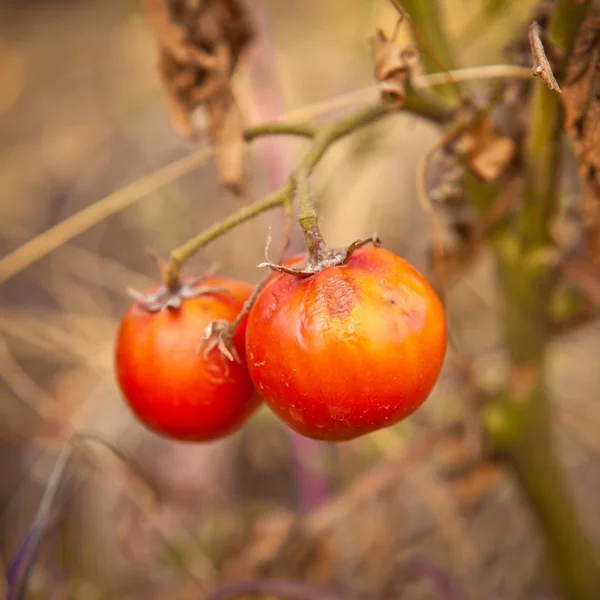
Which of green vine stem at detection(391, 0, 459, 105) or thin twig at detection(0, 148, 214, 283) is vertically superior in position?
green vine stem at detection(391, 0, 459, 105)

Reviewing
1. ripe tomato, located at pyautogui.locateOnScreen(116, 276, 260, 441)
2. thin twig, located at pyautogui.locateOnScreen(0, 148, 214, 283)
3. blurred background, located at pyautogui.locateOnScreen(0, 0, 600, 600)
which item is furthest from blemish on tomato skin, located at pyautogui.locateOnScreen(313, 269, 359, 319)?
blurred background, located at pyautogui.locateOnScreen(0, 0, 600, 600)

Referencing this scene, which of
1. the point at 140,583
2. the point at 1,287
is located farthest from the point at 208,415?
the point at 1,287

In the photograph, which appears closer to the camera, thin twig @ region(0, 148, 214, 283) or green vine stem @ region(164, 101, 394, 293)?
green vine stem @ region(164, 101, 394, 293)

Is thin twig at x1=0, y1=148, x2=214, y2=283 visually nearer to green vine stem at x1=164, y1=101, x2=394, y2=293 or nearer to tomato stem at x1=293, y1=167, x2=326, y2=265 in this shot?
green vine stem at x1=164, y1=101, x2=394, y2=293

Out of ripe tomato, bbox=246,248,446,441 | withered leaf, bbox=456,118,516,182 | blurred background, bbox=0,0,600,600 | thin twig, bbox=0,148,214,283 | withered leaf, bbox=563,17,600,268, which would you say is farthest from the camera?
blurred background, bbox=0,0,600,600

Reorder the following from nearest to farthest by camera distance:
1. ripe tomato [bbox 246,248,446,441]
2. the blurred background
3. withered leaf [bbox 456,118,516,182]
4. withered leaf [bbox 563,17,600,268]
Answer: ripe tomato [bbox 246,248,446,441] → withered leaf [bbox 563,17,600,268] → withered leaf [bbox 456,118,516,182] → the blurred background

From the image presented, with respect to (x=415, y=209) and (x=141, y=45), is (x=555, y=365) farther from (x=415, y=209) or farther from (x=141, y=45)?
(x=141, y=45)
